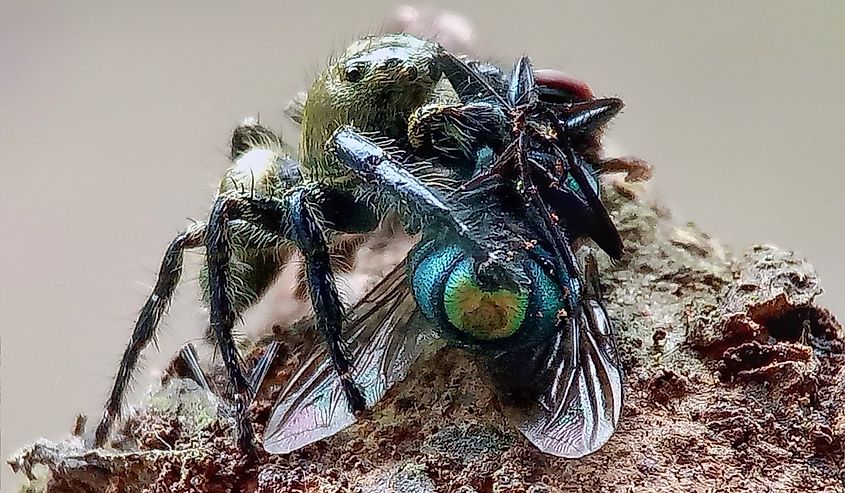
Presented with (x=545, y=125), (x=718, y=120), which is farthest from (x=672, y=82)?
(x=545, y=125)

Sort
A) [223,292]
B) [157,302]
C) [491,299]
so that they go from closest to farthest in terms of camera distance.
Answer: [491,299] < [223,292] < [157,302]

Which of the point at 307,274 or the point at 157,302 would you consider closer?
the point at 307,274

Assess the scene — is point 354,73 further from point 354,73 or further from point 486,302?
point 486,302

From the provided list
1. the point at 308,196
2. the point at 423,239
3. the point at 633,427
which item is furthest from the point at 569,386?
the point at 308,196

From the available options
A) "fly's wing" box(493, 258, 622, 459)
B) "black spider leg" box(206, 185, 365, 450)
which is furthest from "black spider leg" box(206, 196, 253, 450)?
"fly's wing" box(493, 258, 622, 459)

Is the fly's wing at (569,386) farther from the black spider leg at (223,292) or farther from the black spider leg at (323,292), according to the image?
the black spider leg at (223,292)

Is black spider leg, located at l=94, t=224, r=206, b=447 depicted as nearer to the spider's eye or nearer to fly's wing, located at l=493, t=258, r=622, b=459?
the spider's eye

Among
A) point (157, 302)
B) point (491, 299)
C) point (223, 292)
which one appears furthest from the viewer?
point (157, 302)
